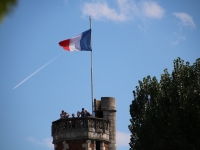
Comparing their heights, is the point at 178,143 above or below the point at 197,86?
below

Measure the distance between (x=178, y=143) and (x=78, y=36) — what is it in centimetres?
1231

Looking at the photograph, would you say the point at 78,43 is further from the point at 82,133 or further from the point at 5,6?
the point at 5,6

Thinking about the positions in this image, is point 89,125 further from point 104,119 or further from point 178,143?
point 178,143

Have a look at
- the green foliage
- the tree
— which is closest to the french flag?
the tree

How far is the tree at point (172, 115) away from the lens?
40.3 meters

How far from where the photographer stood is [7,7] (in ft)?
5.33

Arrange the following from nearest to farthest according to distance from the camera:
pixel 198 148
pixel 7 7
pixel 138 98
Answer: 1. pixel 7 7
2. pixel 198 148
3. pixel 138 98

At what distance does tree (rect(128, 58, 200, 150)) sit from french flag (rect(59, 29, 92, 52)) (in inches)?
298

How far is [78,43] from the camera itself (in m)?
42.5

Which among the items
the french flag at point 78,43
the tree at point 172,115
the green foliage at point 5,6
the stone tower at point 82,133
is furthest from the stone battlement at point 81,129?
the green foliage at point 5,6

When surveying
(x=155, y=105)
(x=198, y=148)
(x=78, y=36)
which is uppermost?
(x=78, y=36)

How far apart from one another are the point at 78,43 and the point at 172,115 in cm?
988

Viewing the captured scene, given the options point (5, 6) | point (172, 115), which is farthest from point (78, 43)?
point (5, 6)

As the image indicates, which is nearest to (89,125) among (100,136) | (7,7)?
(100,136)
